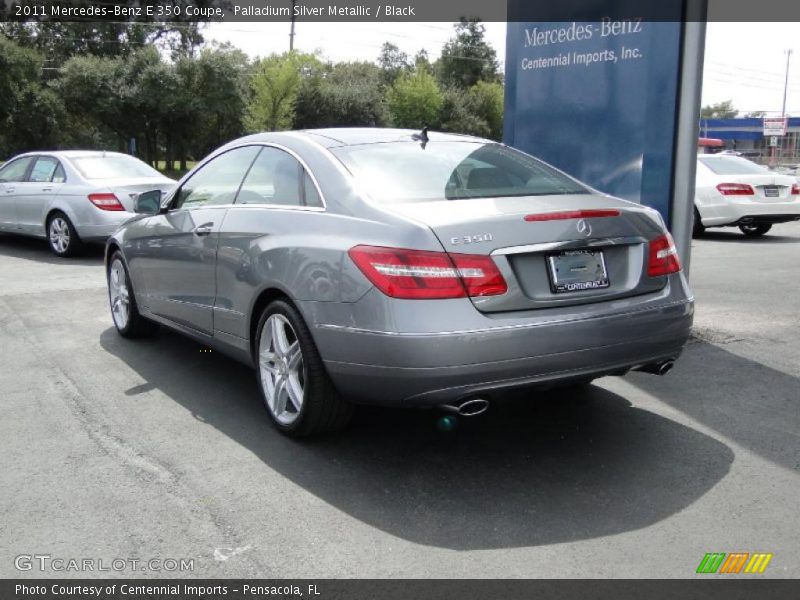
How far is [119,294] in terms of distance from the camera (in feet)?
21.2

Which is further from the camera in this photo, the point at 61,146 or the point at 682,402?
the point at 61,146

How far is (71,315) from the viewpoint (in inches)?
290

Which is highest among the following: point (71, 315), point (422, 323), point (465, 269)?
point (465, 269)

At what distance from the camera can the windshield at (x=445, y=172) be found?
4.01 meters

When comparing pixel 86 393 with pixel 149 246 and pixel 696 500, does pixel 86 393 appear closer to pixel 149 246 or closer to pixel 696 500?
pixel 149 246

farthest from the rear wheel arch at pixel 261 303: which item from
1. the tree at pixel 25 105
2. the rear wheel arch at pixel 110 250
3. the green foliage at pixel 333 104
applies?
the green foliage at pixel 333 104

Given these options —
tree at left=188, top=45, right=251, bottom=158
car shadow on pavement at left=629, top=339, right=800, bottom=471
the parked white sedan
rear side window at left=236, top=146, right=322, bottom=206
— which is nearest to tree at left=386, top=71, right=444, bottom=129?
tree at left=188, top=45, right=251, bottom=158

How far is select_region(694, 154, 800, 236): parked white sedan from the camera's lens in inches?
520

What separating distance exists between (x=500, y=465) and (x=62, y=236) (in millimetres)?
9070

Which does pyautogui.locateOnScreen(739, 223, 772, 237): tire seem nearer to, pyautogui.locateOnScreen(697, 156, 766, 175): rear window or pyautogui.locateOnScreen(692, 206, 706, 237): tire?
pyautogui.locateOnScreen(692, 206, 706, 237): tire

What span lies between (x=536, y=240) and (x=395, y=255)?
0.63 meters

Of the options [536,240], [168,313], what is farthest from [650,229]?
[168,313]
